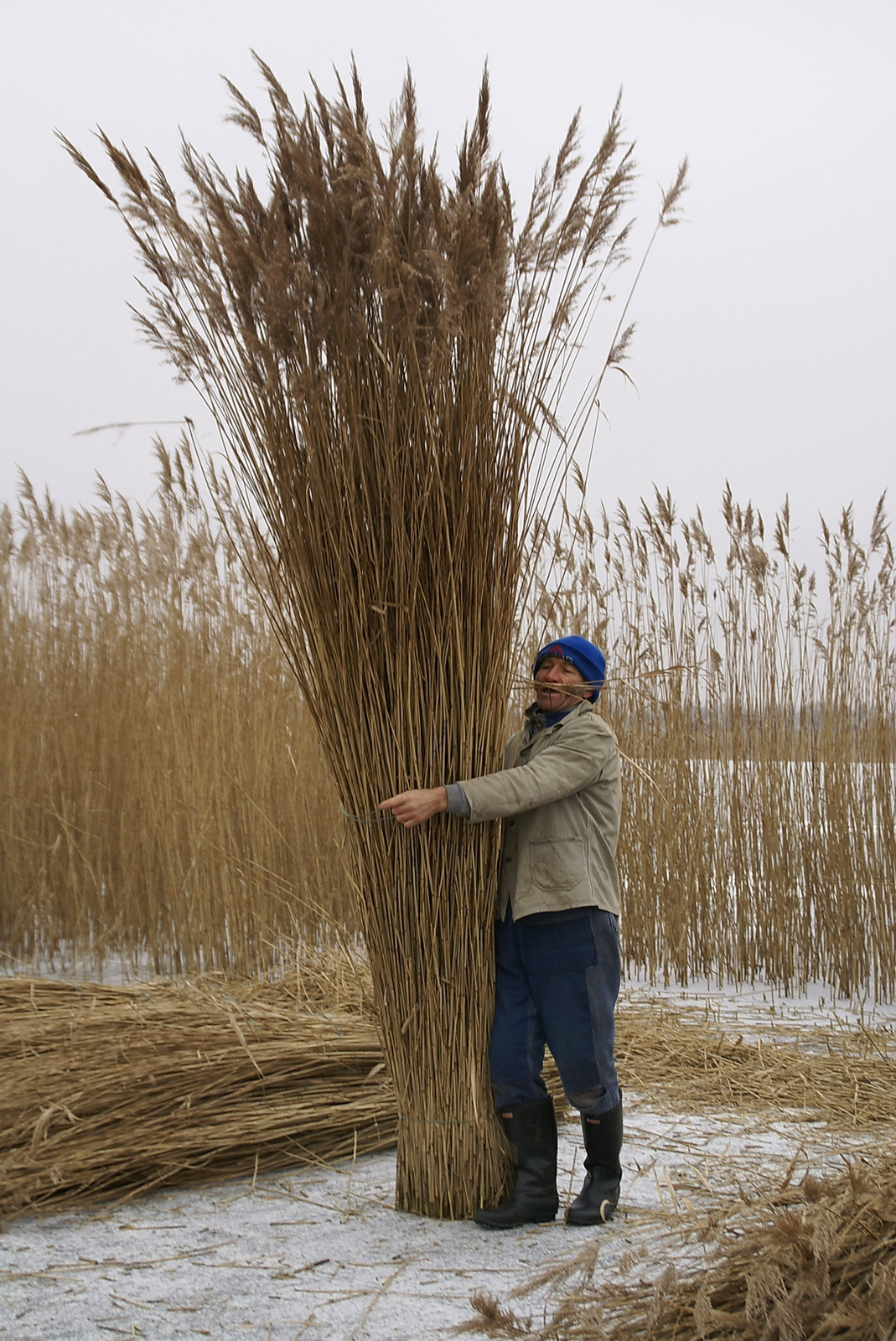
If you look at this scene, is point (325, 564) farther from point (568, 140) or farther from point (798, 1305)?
point (798, 1305)

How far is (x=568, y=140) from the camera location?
1.92m

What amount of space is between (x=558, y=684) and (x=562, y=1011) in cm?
63

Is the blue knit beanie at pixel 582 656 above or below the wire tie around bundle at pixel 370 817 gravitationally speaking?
above

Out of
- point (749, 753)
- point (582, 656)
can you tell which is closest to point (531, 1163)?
point (582, 656)

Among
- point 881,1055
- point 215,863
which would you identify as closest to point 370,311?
point 881,1055

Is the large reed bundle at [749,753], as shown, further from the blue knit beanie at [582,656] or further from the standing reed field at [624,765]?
the blue knit beanie at [582,656]

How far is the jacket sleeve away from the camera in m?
1.94

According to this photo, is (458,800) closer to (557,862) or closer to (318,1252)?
(557,862)

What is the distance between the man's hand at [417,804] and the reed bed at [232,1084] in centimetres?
91

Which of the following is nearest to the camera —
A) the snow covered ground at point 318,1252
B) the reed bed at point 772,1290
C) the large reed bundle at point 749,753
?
the reed bed at point 772,1290

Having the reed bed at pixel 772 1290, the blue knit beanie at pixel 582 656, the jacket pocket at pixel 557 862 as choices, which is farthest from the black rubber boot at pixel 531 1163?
the blue knit beanie at pixel 582 656

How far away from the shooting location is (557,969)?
2051mm

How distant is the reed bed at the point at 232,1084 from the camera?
229 centimetres

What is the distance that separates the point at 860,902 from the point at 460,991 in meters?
2.69
